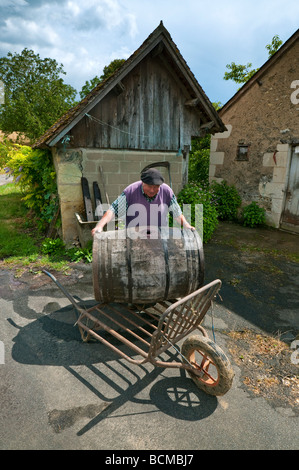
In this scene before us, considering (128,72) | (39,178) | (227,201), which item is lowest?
(227,201)

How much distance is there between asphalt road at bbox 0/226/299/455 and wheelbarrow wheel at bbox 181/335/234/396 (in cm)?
15

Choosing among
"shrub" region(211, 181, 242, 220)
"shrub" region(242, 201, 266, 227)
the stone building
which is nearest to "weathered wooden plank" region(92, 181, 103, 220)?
"shrub" region(211, 181, 242, 220)

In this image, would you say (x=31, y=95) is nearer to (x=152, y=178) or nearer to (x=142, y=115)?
(x=142, y=115)

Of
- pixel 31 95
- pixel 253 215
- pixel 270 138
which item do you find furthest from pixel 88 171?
pixel 31 95

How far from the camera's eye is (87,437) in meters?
2.39

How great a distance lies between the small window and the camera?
10.1 m

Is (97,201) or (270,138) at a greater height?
(270,138)

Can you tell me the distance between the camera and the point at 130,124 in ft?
23.1

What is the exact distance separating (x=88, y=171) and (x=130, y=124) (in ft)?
5.45

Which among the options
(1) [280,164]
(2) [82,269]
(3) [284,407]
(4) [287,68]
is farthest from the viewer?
(1) [280,164]

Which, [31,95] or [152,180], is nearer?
[152,180]
